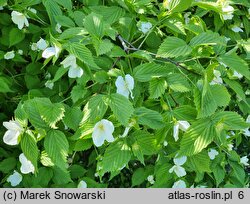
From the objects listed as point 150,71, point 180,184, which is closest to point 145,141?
point 150,71

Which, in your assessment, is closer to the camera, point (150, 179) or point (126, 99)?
point (126, 99)

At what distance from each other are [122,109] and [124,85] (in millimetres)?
126

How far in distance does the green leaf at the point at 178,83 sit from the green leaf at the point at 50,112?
0.32 metres

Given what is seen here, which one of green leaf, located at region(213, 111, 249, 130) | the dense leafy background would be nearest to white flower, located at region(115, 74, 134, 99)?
the dense leafy background

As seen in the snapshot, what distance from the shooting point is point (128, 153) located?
1.20 metres

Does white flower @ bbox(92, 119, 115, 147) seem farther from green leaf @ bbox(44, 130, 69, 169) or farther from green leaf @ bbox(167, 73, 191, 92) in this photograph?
green leaf @ bbox(167, 73, 191, 92)

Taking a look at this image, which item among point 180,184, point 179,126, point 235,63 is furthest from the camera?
point 180,184

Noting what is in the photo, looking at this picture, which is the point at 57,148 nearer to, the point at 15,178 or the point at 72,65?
the point at 72,65

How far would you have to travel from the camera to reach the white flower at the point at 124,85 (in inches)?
47.8

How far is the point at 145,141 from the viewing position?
49.6 inches

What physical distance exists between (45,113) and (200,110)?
1.35 feet

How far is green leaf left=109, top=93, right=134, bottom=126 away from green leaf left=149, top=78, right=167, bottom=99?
0.48 feet

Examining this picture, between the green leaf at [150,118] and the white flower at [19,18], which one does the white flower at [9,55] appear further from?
the green leaf at [150,118]

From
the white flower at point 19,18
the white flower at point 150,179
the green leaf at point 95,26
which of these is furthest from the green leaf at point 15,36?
the white flower at point 150,179
